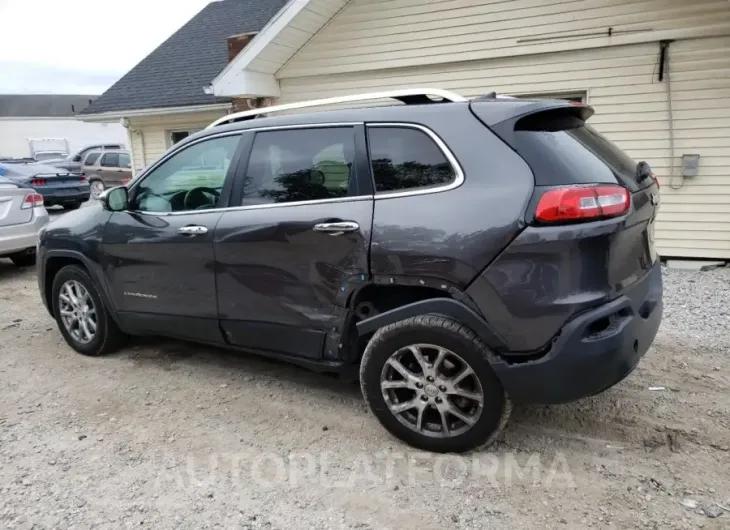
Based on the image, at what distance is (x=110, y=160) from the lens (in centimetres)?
1923

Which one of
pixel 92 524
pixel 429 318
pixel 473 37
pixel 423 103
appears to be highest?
pixel 473 37

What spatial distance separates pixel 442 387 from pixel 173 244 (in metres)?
2.12

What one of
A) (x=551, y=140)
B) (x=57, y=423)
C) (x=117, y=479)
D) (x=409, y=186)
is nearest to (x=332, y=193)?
(x=409, y=186)

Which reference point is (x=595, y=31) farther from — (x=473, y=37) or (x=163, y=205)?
(x=163, y=205)

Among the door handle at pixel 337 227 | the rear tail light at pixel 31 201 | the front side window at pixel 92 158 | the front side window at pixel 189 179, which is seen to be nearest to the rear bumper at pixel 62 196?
the front side window at pixel 92 158

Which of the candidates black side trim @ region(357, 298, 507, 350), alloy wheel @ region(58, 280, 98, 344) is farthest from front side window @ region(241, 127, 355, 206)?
alloy wheel @ region(58, 280, 98, 344)

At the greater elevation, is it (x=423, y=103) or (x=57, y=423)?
(x=423, y=103)

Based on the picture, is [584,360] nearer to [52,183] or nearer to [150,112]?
[150,112]

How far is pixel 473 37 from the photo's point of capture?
8.16 metres

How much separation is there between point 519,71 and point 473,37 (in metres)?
0.83

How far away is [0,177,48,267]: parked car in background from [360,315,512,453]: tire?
659 centimetres

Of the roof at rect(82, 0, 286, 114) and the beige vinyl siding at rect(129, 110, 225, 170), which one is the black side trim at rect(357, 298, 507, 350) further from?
the beige vinyl siding at rect(129, 110, 225, 170)

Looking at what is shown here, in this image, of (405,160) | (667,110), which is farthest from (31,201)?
(667,110)

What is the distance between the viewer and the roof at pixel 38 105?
114 ft
